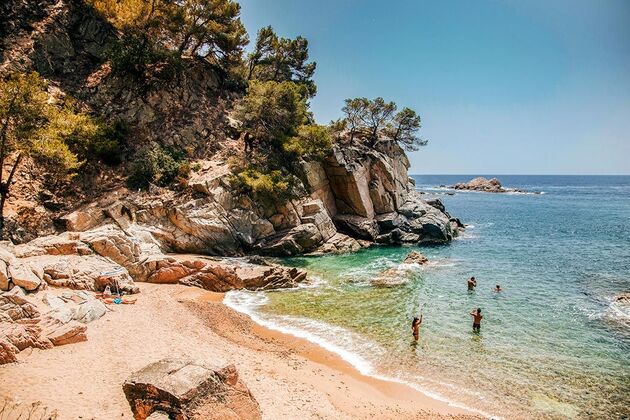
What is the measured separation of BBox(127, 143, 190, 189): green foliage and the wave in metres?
15.9

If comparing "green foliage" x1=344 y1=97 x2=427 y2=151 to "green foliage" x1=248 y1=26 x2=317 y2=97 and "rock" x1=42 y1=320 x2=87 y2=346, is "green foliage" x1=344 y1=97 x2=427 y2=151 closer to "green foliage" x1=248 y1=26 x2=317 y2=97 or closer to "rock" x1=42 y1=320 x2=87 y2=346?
"green foliage" x1=248 y1=26 x2=317 y2=97

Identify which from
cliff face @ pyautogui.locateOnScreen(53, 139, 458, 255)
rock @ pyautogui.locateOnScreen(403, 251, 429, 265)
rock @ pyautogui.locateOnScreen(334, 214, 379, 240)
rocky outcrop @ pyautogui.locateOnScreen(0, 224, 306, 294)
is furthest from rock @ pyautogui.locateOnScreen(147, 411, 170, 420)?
rock @ pyautogui.locateOnScreen(334, 214, 379, 240)

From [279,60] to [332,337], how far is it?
153ft

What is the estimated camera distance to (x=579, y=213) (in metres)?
75.4

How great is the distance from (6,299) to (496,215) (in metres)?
77.9

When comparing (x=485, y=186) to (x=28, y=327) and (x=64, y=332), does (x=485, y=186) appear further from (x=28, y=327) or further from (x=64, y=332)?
(x=28, y=327)

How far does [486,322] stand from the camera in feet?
73.0

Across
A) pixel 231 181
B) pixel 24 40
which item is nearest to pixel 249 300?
pixel 231 181

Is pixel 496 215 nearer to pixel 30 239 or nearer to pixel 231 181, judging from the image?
pixel 231 181

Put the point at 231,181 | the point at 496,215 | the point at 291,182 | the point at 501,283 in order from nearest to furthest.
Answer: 1. the point at 501,283
2. the point at 231,181
3. the point at 291,182
4. the point at 496,215

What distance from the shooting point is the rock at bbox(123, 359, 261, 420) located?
1025cm

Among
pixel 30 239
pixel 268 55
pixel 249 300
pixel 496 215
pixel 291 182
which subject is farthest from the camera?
pixel 496 215

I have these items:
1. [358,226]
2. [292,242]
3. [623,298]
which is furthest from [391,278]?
[623,298]

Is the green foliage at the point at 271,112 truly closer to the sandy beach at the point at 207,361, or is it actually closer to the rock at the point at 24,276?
the sandy beach at the point at 207,361
